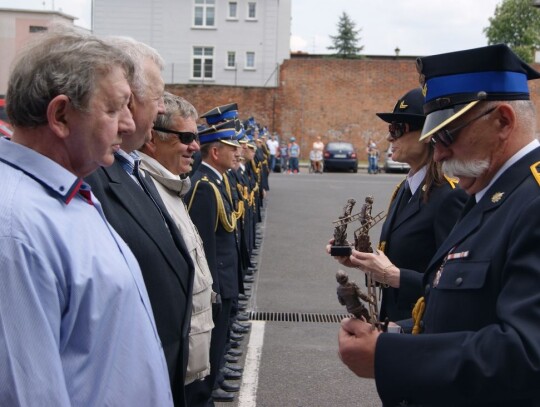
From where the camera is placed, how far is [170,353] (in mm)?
3061

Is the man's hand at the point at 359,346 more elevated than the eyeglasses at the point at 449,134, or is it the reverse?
the eyeglasses at the point at 449,134

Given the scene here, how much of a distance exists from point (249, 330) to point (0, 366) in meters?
5.87

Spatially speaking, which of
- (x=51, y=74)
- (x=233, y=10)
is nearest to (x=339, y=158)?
(x=233, y=10)

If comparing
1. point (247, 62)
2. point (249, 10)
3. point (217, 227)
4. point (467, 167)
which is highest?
point (249, 10)

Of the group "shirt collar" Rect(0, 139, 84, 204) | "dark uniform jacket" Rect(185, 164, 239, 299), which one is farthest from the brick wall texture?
"shirt collar" Rect(0, 139, 84, 204)

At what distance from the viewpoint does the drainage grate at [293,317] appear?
26.2ft

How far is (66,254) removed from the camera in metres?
1.84

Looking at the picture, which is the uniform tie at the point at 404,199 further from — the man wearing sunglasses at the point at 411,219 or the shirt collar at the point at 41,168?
the shirt collar at the point at 41,168

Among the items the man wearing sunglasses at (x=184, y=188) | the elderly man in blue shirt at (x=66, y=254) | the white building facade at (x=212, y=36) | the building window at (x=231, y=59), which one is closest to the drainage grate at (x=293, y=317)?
the man wearing sunglasses at (x=184, y=188)

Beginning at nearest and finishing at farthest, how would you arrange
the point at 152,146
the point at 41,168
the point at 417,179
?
the point at 41,168 → the point at 417,179 → the point at 152,146

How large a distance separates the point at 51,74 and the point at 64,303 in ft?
2.10

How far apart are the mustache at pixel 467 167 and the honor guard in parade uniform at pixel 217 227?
2452mm

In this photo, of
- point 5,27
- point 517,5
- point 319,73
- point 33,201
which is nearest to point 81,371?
point 33,201

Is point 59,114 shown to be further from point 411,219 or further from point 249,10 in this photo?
point 249,10
